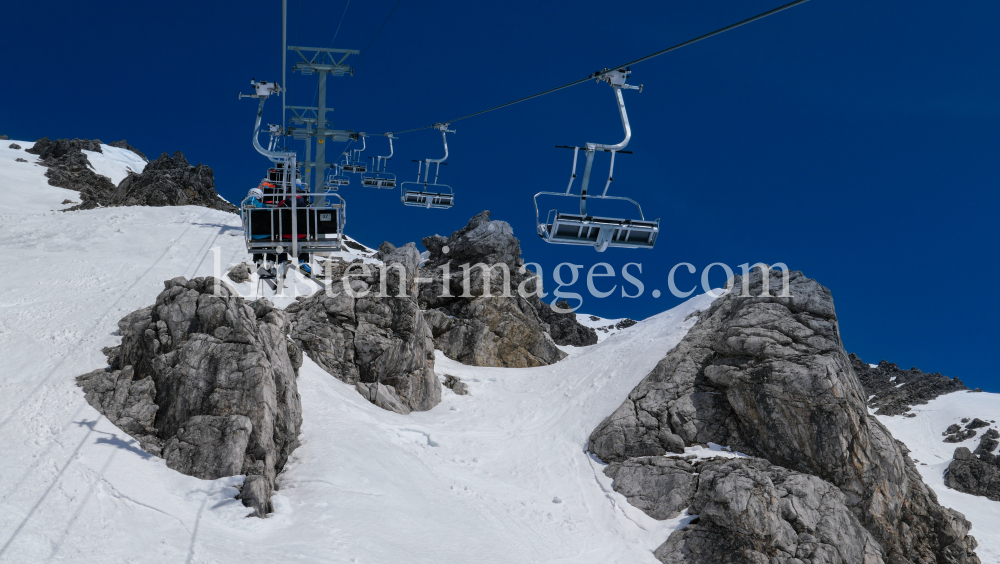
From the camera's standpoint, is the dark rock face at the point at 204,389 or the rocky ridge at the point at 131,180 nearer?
the dark rock face at the point at 204,389

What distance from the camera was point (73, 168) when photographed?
86.6 metres

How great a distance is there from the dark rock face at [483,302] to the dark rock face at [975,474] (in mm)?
31863

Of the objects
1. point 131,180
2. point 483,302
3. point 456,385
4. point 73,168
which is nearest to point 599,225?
point 456,385

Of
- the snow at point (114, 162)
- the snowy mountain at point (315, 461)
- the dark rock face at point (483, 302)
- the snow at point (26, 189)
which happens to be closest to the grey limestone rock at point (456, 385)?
the snowy mountain at point (315, 461)

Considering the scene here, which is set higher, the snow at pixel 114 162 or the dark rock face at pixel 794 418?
the snow at pixel 114 162

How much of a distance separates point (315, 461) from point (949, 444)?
195 ft

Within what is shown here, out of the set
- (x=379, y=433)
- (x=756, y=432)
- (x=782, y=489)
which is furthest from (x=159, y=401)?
(x=756, y=432)

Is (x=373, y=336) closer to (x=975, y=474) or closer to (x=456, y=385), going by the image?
(x=456, y=385)

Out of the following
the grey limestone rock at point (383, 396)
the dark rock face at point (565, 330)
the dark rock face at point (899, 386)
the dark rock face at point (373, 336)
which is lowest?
the dark rock face at point (899, 386)

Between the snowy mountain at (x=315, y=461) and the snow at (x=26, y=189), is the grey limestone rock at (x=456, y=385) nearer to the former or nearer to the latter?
the snowy mountain at (x=315, y=461)

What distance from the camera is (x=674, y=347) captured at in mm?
33344

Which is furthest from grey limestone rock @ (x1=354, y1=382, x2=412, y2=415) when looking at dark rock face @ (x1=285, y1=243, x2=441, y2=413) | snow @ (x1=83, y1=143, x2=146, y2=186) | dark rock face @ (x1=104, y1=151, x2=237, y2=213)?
snow @ (x1=83, y1=143, x2=146, y2=186)

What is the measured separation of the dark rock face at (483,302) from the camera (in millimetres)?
41938

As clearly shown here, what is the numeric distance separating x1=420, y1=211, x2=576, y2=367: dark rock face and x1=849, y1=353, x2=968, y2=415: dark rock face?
117 feet
